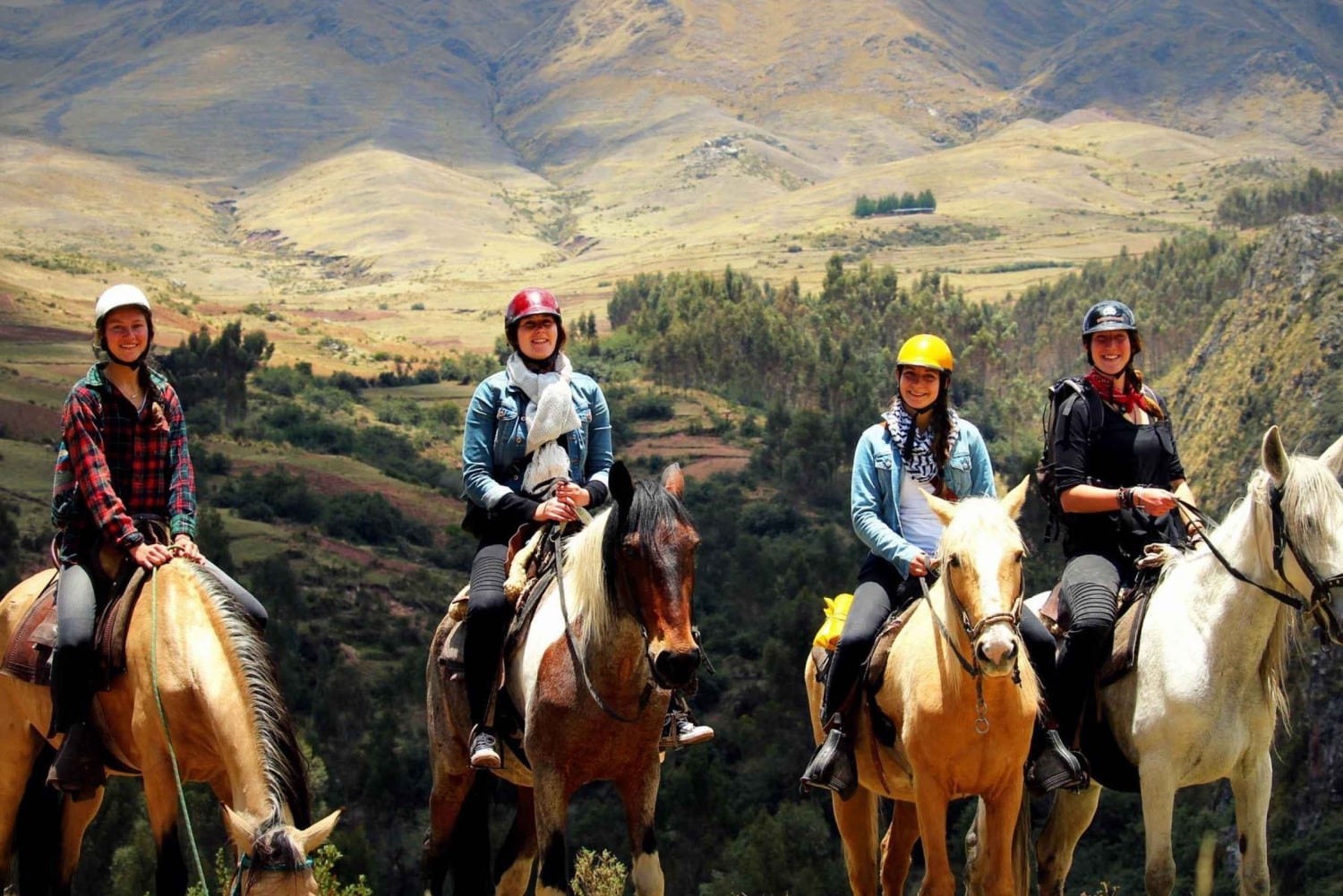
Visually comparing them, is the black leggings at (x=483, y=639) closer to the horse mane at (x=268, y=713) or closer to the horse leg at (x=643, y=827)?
the horse leg at (x=643, y=827)

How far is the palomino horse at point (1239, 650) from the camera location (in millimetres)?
8844

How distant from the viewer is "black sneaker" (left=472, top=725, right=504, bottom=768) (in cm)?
952

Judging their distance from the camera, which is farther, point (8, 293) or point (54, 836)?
point (8, 293)

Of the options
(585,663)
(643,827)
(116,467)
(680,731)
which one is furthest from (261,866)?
(116,467)

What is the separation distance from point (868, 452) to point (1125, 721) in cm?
243

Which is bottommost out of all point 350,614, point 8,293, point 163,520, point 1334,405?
point 350,614

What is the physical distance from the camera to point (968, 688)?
8516 millimetres

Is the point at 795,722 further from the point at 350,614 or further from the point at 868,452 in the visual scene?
the point at 868,452

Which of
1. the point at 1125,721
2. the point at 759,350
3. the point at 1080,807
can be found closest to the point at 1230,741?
the point at 1125,721

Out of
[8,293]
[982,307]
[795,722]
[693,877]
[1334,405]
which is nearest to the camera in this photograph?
[693,877]

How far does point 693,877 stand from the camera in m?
42.8

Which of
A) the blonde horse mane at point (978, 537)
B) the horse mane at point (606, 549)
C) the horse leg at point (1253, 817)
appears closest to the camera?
the blonde horse mane at point (978, 537)

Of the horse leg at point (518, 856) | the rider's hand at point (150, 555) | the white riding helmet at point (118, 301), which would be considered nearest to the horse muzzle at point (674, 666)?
the horse leg at point (518, 856)

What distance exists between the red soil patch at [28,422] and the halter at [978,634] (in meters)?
69.7
